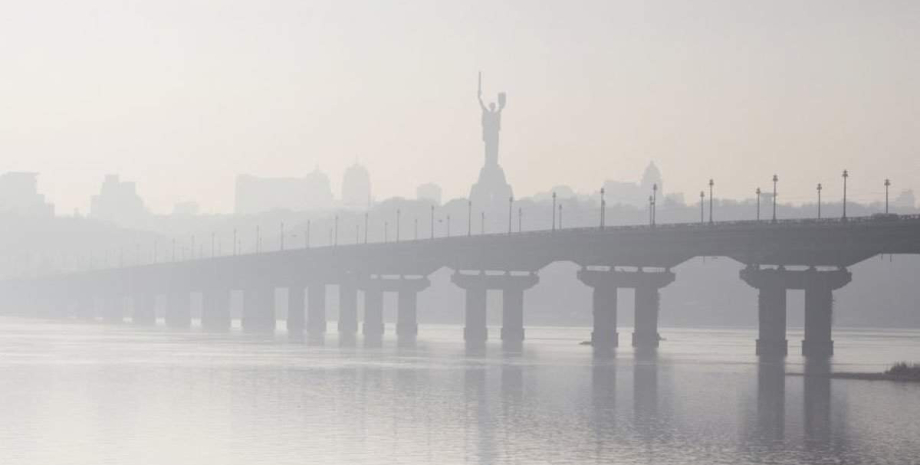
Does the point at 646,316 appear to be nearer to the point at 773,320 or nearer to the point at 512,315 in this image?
Result: the point at 773,320

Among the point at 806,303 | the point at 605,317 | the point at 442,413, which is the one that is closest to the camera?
the point at 442,413

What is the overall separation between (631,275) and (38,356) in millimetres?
59880

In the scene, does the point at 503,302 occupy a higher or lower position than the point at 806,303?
lower

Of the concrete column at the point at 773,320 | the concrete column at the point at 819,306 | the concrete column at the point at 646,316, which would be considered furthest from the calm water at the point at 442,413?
the concrete column at the point at 646,316

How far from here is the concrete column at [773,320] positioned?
145 metres

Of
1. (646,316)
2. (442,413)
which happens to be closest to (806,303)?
(646,316)

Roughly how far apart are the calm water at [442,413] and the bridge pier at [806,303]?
16011 mm

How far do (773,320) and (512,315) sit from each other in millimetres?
50365

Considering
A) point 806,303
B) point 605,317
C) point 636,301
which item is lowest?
point 605,317

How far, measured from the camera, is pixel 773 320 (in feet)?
479

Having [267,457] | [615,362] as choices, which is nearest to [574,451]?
[267,457]

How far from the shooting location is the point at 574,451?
57844 millimetres

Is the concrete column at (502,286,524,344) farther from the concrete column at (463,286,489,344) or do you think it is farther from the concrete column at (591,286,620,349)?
the concrete column at (591,286,620,349)

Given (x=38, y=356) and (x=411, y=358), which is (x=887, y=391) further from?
(x=38, y=356)
